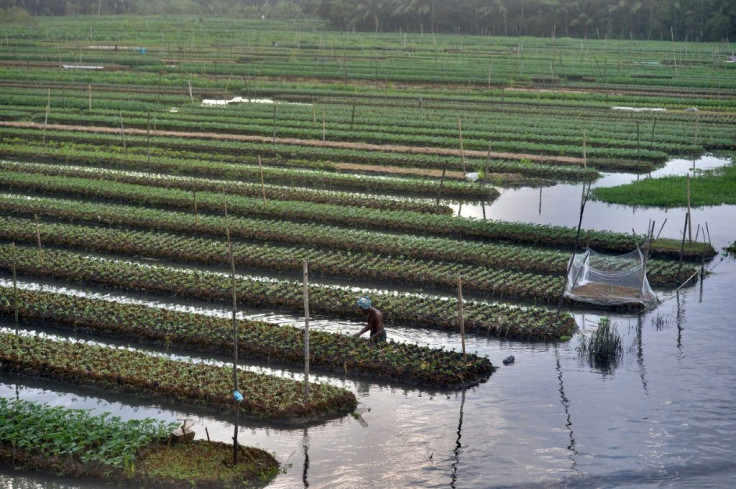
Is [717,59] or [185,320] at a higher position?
[717,59]

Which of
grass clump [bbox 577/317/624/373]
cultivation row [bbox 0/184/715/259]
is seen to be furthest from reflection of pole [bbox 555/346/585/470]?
cultivation row [bbox 0/184/715/259]

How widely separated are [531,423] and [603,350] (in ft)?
9.75

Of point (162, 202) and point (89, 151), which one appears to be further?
point (89, 151)

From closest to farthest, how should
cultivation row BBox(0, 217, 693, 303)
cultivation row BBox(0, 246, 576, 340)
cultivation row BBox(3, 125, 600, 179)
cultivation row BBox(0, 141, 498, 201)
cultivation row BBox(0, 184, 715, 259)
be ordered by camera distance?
1. cultivation row BBox(0, 246, 576, 340)
2. cultivation row BBox(0, 217, 693, 303)
3. cultivation row BBox(0, 184, 715, 259)
4. cultivation row BBox(0, 141, 498, 201)
5. cultivation row BBox(3, 125, 600, 179)

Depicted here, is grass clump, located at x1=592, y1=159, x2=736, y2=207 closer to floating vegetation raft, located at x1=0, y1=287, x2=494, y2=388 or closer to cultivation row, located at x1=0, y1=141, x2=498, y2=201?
cultivation row, located at x1=0, y1=141, x2=498, y2=201

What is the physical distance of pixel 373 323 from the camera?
1644cm

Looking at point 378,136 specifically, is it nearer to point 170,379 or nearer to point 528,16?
point 170,379

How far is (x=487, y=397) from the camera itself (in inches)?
577

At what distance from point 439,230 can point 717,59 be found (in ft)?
147

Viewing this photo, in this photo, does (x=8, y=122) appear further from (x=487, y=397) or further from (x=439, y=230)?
(x=487, y=397)

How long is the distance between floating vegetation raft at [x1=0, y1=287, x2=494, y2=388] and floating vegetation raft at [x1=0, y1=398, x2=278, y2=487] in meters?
3.27

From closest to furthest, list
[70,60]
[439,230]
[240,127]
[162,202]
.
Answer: [439,230]
[162,202]
[240,127]
[70,60]

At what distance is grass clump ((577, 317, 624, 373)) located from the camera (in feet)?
52.8

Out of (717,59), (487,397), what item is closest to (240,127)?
(487,397)
